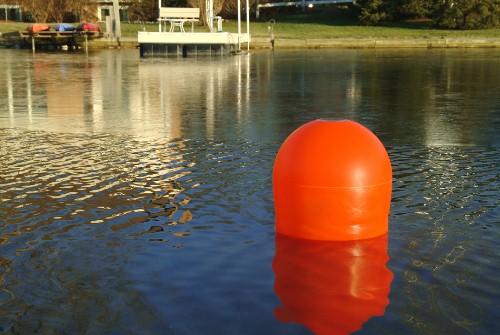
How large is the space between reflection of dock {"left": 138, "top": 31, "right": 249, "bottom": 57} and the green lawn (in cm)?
1338

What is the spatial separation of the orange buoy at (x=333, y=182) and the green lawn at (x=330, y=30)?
48047 millimetres

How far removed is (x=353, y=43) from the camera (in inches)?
2050

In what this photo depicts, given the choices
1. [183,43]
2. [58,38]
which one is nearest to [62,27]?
[58,38]

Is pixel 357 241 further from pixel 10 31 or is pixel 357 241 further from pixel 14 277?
pixel 10 31

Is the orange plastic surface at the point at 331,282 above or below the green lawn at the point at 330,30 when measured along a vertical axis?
below

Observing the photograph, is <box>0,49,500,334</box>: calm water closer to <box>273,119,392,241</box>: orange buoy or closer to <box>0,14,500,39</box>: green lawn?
<box>273,119,392,241</box>: orange buoy

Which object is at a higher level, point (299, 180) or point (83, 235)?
point (299, 180)

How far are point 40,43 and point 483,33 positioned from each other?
101 ft

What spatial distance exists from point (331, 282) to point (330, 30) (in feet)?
178

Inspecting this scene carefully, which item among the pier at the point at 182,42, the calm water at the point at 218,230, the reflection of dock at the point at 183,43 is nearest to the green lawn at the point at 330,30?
the pier at the point at 182,42

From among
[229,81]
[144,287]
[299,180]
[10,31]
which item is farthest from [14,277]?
[10,31]

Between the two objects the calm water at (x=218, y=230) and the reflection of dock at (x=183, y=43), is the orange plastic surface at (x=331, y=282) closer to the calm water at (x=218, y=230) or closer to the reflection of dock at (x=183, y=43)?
the calm water at (x=218, y=230)

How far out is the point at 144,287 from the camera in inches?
258

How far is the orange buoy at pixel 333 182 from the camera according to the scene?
24.2ft
